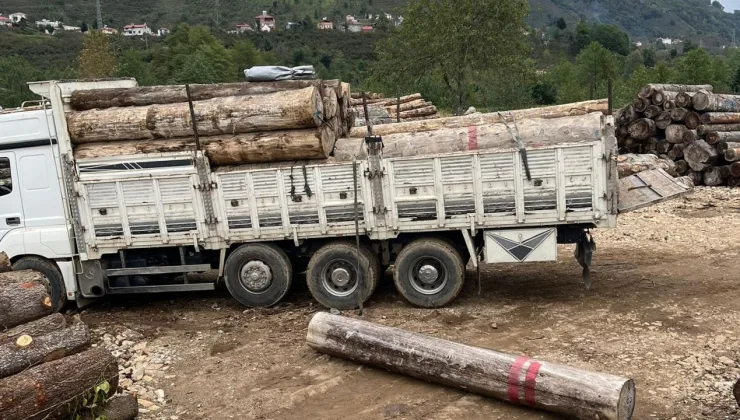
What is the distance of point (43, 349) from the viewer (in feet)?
19.5

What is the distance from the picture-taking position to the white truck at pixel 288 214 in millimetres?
8320

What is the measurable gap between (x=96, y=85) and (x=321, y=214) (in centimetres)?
425

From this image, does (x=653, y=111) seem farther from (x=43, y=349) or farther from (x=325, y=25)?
(x=325, y=25)

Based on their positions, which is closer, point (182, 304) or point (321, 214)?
point (321, 214)

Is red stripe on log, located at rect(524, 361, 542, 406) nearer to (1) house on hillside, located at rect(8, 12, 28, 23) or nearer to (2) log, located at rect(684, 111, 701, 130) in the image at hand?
(2) log, located at rect(684, 111, 701, 130)

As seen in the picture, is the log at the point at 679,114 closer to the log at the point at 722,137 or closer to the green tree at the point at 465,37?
the log at the point at 722,137

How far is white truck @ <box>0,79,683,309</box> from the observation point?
8320 millimetres

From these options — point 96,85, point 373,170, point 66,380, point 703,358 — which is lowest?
point 703,358

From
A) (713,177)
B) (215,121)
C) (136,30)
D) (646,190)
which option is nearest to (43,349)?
(215,121)

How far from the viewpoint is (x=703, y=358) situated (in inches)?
261

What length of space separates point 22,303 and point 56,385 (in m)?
1.33

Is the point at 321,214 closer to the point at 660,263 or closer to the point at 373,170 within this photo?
the point at 373,170

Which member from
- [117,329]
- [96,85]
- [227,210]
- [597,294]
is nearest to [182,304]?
[117,329]

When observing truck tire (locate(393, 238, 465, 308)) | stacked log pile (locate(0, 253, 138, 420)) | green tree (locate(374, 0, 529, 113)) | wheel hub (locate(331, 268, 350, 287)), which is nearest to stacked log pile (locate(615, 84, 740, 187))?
truck tire (locate(393, 238, 465, 308))
